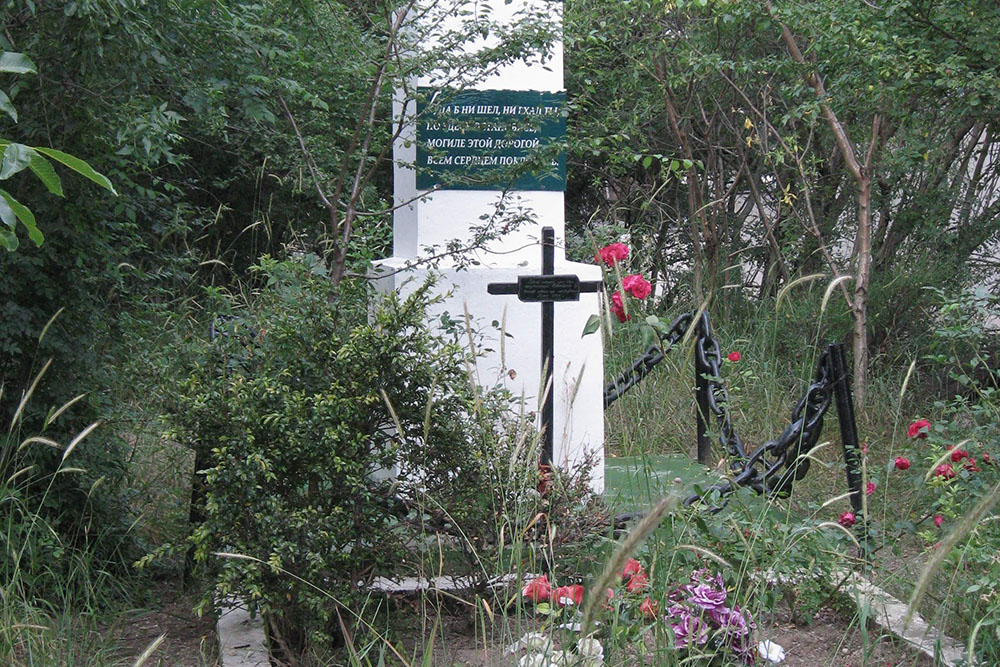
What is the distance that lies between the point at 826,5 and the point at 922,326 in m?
3.10

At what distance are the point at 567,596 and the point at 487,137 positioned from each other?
273cm

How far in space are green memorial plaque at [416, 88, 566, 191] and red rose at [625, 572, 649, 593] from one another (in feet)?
7.04

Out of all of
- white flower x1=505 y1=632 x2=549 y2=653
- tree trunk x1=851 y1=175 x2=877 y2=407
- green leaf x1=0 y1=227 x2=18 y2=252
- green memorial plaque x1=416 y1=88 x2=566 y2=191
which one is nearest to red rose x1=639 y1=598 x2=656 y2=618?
white flower x1=505 y1=632 x2=549 y2=653

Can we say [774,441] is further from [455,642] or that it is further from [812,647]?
[455,642]

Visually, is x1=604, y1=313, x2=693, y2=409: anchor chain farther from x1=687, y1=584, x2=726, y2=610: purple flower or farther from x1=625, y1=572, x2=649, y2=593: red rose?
x1=687, y1=584, x2=726, y2=610: purple flower

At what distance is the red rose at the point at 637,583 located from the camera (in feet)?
9.96

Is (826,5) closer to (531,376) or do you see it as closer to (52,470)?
(531,376)

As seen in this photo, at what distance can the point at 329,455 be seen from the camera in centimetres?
342

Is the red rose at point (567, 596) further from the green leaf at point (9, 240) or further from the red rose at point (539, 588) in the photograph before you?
the green leaf at point (9, 240)

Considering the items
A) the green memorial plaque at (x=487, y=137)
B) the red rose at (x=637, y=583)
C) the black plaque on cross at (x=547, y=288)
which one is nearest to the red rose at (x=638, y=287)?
the black plaque on cross at (x=547, y=288)

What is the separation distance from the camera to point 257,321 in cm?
394

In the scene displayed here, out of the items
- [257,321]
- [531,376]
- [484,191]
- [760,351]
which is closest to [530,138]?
[484,191]

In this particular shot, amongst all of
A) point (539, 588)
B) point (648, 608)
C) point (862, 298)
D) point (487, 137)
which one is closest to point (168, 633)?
point (539, 588)

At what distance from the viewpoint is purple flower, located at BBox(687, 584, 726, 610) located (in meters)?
2.86
